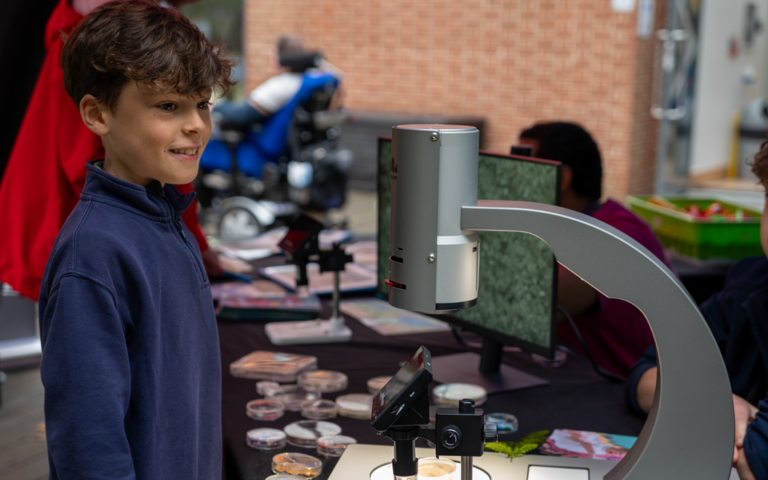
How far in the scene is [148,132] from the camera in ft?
3.53

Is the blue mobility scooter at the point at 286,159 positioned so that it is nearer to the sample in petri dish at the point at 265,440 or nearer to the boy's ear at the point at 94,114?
the sample in petri dish at the point at 265,440

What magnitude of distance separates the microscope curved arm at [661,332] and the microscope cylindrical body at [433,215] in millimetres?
27

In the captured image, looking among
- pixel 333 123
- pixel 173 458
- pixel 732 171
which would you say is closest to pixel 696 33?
pixel 732 171

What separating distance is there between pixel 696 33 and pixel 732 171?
8.42ft

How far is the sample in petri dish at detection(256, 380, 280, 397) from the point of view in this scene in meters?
1.54

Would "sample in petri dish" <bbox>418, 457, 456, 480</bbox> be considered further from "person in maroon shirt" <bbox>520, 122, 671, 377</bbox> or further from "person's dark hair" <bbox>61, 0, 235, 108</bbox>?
"person in maroon shirt" <bbox>520, 122, 671, 377</bbox>

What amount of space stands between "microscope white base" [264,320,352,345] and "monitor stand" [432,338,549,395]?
280 millimetres

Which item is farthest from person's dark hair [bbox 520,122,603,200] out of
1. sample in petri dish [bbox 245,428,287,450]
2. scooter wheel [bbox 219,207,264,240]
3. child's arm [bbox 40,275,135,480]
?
scooter wheel [bbox 219,207,264,240]

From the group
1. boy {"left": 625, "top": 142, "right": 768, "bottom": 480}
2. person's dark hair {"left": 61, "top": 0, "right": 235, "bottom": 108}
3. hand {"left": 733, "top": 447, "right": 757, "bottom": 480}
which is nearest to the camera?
Result: person's dark hair {"left": 61, "top": 0, "right": 235, "bottom": 108}

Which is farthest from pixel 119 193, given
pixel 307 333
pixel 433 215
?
pixel 307 333

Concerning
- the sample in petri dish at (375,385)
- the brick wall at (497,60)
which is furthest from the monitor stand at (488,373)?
the brick wall at (497,60)

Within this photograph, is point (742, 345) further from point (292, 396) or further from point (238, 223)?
point (238, 223)

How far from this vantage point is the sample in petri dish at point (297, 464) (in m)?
1.18

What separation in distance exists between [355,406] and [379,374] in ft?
0.81
